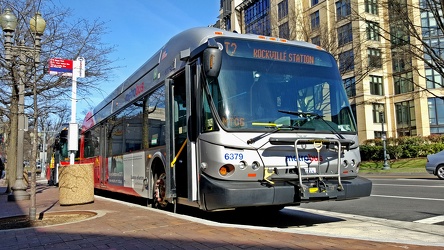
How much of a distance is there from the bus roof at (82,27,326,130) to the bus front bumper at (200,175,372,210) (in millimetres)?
2487

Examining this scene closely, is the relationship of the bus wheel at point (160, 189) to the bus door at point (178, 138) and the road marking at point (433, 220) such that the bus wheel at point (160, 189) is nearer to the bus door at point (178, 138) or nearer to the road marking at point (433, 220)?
the bus door at point (178, 138)

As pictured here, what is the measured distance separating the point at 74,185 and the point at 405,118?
4548cm

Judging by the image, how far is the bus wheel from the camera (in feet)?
26.8

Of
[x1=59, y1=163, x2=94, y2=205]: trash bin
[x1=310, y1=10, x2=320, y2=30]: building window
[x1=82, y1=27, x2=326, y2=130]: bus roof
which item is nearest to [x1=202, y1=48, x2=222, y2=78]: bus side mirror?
[x1=82, y1=27, x2=326, y2=130]: bus roof

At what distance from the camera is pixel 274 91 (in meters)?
6.60

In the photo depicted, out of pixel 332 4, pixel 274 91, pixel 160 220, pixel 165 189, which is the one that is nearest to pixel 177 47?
pixel 274 91

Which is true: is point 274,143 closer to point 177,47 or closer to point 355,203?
point 177,47

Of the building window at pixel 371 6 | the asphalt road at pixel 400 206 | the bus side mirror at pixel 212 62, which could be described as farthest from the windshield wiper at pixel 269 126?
the building window at pixel 371 6

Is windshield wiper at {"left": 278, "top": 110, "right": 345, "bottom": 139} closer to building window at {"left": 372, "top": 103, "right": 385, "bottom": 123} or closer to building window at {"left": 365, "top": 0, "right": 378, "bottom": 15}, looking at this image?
building window at {"left": 365, "top": 0, "right": 378, "bottom": 15}

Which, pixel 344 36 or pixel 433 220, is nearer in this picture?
pixel 433 220

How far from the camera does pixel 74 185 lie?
403 inches

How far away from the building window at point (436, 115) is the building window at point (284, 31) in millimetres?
28613

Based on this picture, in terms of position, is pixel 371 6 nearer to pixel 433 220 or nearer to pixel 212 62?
pixel 433 220

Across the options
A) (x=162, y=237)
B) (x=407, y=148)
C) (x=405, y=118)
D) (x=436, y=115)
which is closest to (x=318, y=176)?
(x=162, y=237)
